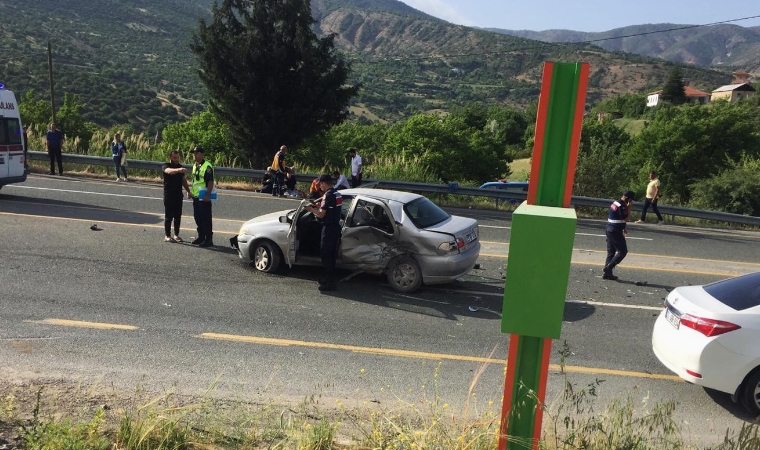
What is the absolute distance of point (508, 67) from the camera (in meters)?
172

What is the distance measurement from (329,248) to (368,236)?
0.63 m

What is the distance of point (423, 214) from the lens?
9.93 meters

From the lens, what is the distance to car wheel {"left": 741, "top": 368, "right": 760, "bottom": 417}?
5.87 metres

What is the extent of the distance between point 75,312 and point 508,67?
17406cm

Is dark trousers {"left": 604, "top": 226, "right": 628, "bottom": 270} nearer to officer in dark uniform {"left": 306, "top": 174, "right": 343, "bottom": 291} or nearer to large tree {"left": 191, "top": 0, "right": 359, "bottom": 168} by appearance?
officer in dark uniform {"left": 306, "top": 174, "right": 343, "bottom": 291}

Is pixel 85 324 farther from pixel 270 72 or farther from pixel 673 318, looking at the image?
pixel 270 72

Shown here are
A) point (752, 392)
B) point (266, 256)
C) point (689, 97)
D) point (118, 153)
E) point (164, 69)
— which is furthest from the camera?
point (689, 97)

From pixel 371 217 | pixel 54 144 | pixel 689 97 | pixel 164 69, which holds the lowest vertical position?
pixel 371 217

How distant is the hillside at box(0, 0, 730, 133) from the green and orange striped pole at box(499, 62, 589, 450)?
87.6 feet

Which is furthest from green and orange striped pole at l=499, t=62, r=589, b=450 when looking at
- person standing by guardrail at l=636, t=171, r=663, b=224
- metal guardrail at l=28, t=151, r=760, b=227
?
person standing by guardrail at l=636, t=171, r=663, b=224

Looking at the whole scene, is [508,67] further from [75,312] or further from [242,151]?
[75,312]

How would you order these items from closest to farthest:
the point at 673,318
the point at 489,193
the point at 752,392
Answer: the point at 752,392, the point at 673,318, the point at 489,193

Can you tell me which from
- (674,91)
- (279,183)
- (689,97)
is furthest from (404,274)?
(689,97)

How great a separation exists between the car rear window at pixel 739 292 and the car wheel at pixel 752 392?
633 mm
